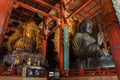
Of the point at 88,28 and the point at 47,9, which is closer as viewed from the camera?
the point at 88,28

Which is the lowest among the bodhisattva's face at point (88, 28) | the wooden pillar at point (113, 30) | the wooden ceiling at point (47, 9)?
the wooden pillar at point (113, 30)

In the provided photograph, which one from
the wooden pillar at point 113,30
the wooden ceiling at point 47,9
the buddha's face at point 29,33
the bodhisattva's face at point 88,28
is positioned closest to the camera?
the wooden pillar at point 113,30

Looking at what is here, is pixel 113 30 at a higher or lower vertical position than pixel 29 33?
lower

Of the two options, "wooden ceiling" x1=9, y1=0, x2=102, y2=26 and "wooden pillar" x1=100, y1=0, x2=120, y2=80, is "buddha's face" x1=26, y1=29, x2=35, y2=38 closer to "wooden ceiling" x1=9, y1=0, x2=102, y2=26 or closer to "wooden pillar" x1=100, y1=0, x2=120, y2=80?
"wooden ceiling" x1=9, y1=0, x2=102, y2=26

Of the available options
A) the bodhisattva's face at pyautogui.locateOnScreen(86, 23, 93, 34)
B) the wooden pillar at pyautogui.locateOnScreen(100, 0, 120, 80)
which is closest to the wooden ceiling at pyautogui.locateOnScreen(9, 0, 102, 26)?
the bodhisattva's face at pyautogui.locateOnScreen(86, 23, 93, 34)

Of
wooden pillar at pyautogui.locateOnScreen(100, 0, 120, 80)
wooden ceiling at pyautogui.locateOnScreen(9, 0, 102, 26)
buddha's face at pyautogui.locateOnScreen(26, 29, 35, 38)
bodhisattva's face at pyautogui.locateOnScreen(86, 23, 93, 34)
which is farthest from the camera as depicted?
buddha's face at pyautogui.locateOnScreen(26, 29, 35, 38)

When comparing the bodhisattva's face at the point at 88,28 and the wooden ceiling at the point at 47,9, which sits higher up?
the wooden ceiling at the point at 47,9

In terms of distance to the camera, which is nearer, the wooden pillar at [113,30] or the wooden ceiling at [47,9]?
the wooden pillar at [113,30]

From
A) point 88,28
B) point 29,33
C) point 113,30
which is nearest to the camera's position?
point 113,30

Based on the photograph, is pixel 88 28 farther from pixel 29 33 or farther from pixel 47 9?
pixel 29 33

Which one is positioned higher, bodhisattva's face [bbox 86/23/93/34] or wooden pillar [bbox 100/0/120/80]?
bodhisattva's face [bbox 86/23/93/34]

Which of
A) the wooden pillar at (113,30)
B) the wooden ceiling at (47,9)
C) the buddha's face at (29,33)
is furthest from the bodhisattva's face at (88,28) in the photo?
the wooden pillar at (113,30)

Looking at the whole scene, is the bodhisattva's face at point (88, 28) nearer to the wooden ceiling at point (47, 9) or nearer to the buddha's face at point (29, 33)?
the wooden ceiling at point (47, 9)

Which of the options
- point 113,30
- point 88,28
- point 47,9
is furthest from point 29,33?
point 113,30
